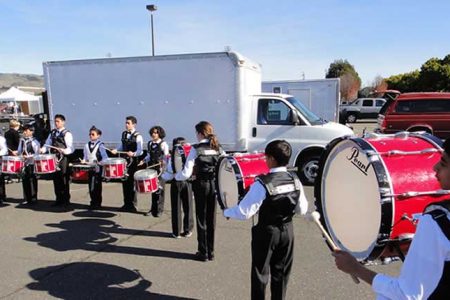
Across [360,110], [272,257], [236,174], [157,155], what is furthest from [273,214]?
[360,110]

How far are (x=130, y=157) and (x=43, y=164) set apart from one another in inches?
62.7

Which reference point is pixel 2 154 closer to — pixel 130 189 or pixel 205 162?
pixel 130 189

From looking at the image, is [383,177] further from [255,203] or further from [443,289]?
[255,203]

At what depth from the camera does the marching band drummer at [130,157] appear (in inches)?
Answer: 295

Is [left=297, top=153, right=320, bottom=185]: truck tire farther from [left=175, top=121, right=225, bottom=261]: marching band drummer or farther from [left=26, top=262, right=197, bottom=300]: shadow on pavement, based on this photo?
[left=26, top=262, right=197, bottom=300]: shadow on pavement

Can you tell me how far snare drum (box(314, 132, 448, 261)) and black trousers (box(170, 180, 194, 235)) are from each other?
348cm

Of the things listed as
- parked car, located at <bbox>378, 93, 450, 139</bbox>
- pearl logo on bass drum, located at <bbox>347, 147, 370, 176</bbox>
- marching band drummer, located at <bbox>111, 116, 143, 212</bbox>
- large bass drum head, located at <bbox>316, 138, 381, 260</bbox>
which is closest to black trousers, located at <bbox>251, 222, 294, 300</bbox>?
large bass drum head, located at <bbox>316, 138, 381, 260</bbox>

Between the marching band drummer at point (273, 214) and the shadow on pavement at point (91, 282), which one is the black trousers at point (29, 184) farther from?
the marching band drummer at point (273, 214)

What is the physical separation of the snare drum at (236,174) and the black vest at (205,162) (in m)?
0.52

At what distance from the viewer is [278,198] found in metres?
3.15

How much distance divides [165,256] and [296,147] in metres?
4.92

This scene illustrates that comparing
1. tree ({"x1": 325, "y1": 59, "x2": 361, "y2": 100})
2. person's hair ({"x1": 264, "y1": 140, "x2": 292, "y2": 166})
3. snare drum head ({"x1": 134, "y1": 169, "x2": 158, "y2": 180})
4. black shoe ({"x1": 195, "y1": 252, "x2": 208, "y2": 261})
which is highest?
tree ({"x1": 325, "y1": 59, "x2": 361, "y2": 100})

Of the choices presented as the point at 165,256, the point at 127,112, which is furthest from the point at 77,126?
the point at 165,256

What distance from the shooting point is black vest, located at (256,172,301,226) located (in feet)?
10.3
